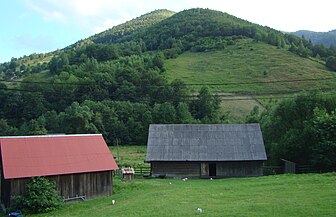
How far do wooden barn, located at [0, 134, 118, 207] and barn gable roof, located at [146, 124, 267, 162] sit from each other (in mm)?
8778

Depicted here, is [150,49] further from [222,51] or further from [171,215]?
[171,215]

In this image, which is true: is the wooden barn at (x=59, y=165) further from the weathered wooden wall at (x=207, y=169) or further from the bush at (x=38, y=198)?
the weathered wooden wall at (x=207, y=169)

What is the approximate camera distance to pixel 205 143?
122 feet

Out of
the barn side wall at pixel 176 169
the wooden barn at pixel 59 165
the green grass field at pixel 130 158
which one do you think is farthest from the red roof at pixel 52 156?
the green grass field at pixel 130 158

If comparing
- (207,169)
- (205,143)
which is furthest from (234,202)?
(205,143)

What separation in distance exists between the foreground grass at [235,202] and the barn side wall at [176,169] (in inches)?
391

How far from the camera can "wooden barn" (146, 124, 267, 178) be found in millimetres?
35531

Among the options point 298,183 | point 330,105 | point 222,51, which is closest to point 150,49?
point 222,51

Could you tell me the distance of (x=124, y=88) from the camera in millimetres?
88938

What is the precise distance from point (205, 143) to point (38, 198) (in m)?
18.6

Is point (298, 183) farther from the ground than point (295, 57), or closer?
closer

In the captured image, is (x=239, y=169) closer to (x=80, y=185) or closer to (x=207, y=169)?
(x=207, y=169)

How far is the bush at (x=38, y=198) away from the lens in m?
22.4

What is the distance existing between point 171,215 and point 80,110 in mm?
61459
